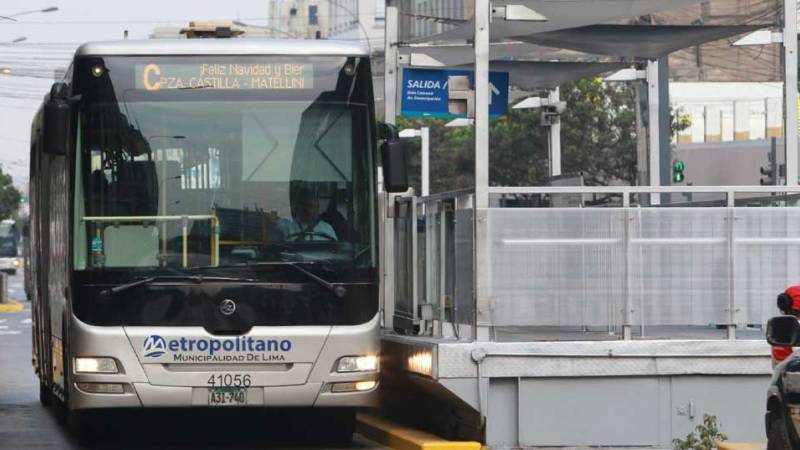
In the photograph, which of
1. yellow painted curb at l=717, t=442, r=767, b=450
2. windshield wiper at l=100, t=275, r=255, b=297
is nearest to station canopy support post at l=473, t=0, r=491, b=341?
windshield wiper at l=100, t=275, r=255, b=297

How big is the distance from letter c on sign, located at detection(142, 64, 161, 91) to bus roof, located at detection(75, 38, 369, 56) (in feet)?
0.36

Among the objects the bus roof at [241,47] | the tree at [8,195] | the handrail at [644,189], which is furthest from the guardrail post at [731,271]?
the tree at [8,195]

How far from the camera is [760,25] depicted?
18.9 metres

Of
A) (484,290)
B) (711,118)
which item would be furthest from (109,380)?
(711,118)

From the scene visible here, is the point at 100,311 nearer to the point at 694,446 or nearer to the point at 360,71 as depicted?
the point at 360,71

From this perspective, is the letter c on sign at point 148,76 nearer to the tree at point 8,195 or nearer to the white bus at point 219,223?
the white bus at point 219,223

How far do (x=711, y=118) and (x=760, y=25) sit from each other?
71.7 m

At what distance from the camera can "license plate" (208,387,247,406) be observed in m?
14.3

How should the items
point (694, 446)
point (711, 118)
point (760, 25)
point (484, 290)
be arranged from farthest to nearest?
point (711, 118), point (760, 25), point (484, 290), point (694, 446)

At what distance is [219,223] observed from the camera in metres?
14.5

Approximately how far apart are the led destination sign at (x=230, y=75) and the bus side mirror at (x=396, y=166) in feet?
2.88

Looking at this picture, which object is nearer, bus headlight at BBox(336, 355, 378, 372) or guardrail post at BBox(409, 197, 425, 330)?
bus headlight at BBox(336, 355, 378, 372)

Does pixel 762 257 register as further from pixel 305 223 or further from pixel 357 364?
pixel 305 223

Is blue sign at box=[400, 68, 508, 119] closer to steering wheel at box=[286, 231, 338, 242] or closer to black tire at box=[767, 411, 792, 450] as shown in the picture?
steering wheel at box=[286, 231, 338, 242]
